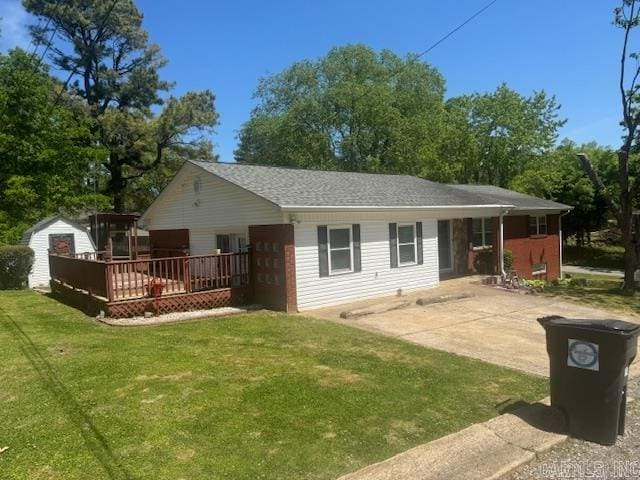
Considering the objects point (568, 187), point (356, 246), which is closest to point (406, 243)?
point (356, 246)

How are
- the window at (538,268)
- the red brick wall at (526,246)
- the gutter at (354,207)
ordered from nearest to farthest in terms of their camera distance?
1. the gutter at (354,207)
2. the red brick wall at (526,246)
3. the window at (538,268)

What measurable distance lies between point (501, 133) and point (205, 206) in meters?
29.6

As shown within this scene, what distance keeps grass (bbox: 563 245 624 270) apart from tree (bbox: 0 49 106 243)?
35.4 meters

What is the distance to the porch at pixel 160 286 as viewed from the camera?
36.0 ft

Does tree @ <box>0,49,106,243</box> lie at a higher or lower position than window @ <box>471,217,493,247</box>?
higher

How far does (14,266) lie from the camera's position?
18156mm

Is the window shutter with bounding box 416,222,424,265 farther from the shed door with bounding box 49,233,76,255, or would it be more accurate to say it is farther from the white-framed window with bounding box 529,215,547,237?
the shed door with bounding box 49,233,76,255

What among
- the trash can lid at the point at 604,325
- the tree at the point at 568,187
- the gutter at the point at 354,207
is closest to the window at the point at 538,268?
the gutter at the point at 354,207

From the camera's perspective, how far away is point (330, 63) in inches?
1561

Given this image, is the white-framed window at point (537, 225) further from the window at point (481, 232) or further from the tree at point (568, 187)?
the tree at point (568, 187)

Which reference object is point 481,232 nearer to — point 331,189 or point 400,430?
point 331,189

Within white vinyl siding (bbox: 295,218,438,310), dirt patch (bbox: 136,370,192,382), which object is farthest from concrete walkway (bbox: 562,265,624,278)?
dirt patch (bbox: 136,370,192,382)

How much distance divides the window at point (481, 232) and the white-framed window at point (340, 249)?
7432 millimetres

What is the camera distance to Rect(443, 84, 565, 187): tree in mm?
36062
